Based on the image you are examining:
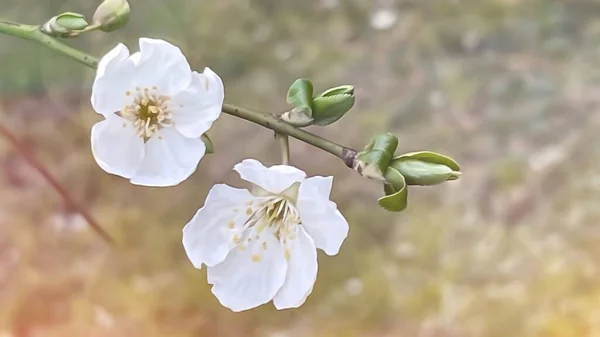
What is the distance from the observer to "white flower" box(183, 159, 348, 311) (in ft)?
1.37

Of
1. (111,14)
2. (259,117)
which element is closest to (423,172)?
(259,117)

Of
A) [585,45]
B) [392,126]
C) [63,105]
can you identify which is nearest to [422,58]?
[392,126]

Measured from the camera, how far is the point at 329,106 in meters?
0.40

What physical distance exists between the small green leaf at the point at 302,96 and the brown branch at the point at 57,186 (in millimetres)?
429

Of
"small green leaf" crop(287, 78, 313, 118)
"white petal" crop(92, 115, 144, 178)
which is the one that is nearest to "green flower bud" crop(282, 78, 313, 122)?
"small green leaf" crop(287, 78, 313, 118)

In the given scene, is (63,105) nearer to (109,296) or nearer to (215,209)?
(109,296)

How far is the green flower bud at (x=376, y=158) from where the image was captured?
0.38 meters

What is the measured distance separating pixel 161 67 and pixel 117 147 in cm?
6

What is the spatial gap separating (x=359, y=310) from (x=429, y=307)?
9 centimetres

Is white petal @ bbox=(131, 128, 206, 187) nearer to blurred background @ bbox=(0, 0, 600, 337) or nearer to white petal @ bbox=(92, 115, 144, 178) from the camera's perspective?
white petal @ bbox=(92, 115, 144, 178)

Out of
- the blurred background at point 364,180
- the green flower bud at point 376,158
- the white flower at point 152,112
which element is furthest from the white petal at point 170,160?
the blurred background at point 364,180

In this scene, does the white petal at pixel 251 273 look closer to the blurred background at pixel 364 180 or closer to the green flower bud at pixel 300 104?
the green flower bud at pixel 300 104

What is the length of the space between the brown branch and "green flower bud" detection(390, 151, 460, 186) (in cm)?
47

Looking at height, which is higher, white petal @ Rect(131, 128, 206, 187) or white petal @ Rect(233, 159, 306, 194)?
white petal @ Rect(233, 159, 306, 194)
